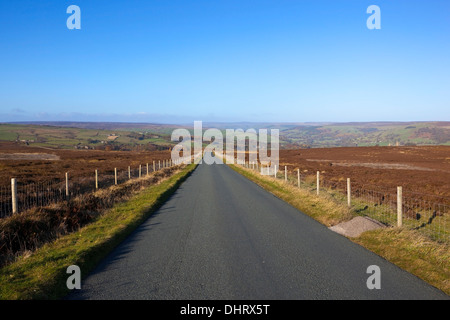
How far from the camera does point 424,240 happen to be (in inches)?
302

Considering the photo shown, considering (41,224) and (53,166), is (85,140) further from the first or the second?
(41,224)

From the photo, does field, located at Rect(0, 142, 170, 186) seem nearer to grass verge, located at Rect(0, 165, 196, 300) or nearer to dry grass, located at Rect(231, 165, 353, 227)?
grass verge, located at Rect(0, 165, 196, 300)

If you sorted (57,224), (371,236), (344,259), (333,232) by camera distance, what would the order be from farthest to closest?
1. (57,224)
2. (333,232)
3. (371,236)
4. (344,259)

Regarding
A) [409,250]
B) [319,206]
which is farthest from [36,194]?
[409,250]

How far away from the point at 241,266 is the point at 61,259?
340cm

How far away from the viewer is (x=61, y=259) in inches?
247

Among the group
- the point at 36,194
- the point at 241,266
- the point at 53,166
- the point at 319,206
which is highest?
the point at 241,266

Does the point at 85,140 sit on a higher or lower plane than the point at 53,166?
higher

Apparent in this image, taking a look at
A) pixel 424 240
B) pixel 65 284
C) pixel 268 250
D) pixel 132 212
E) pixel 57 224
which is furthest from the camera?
pixel 132 212
